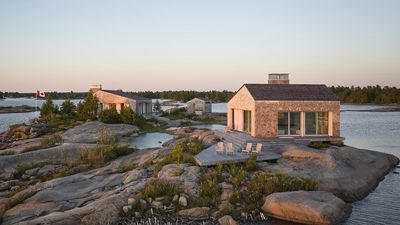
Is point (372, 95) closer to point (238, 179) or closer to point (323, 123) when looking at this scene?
point (323, 123)

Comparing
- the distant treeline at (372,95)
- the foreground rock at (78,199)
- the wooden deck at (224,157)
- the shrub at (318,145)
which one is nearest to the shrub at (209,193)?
the wooden deck at (224,157)

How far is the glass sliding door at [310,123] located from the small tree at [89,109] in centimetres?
3135

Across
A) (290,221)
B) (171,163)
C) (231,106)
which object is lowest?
(290,221)

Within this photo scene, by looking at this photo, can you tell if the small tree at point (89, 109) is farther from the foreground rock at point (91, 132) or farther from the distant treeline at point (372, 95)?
the distant treeline at point (372, 95)

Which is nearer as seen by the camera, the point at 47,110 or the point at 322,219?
the point at 322,219

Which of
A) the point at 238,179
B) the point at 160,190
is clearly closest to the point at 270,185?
the point at 238,179

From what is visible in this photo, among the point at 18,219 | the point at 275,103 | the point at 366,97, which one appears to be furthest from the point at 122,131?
the point at 366,97

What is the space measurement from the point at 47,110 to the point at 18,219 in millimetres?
40580

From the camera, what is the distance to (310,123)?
24.8 metres

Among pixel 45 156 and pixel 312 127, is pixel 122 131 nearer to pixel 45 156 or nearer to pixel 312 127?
pixel 45 156

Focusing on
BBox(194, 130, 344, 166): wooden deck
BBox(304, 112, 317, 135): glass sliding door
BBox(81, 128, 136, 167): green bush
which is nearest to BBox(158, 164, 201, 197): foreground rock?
BBox(194, 130, 344, 166): wooden deck

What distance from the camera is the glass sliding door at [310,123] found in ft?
80.9

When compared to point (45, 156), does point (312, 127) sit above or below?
above

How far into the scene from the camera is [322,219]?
43.2ft
